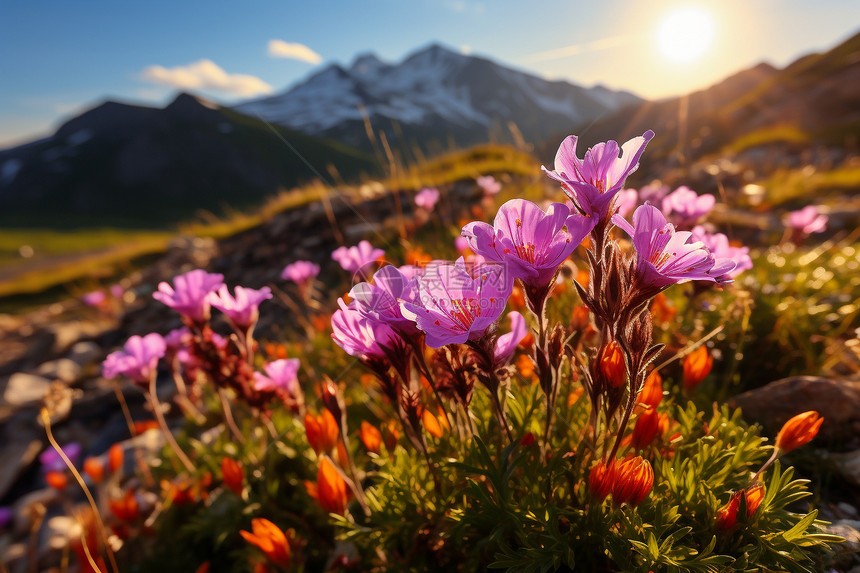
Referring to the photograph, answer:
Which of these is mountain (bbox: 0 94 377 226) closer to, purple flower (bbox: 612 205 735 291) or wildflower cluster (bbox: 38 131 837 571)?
wildflower cluster (bbox: 38 131 837 571)

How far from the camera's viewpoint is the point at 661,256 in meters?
1.22

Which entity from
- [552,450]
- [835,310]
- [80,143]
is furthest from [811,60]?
[80,143]

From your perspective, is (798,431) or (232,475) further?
(232,475)

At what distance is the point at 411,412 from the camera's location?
1.54 metres

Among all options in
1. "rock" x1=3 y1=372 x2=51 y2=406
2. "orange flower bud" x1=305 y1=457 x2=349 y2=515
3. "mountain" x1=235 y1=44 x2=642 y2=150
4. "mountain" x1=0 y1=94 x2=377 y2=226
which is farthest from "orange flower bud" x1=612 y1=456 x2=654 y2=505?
"mountain" x1=235 y1=44 x2=642 y2=150

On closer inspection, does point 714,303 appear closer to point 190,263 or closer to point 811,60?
point 190,263

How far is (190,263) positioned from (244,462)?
1154 centimetres

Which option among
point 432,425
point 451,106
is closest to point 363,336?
point 432,425

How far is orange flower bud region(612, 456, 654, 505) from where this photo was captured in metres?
1.36

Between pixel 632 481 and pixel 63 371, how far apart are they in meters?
9.99

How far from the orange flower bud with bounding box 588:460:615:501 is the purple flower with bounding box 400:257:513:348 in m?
0.67

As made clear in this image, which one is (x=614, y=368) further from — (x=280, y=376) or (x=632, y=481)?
(x=280, y=376)

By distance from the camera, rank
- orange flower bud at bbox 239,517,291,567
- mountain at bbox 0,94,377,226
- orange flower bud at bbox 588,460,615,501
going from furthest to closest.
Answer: mountain at bbox 0,94,377,226
orange flower bud at bbox 239,517,291,567
orange flower bud at bbox 588,460,615,501

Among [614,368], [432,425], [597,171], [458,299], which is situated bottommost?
[432,425]
